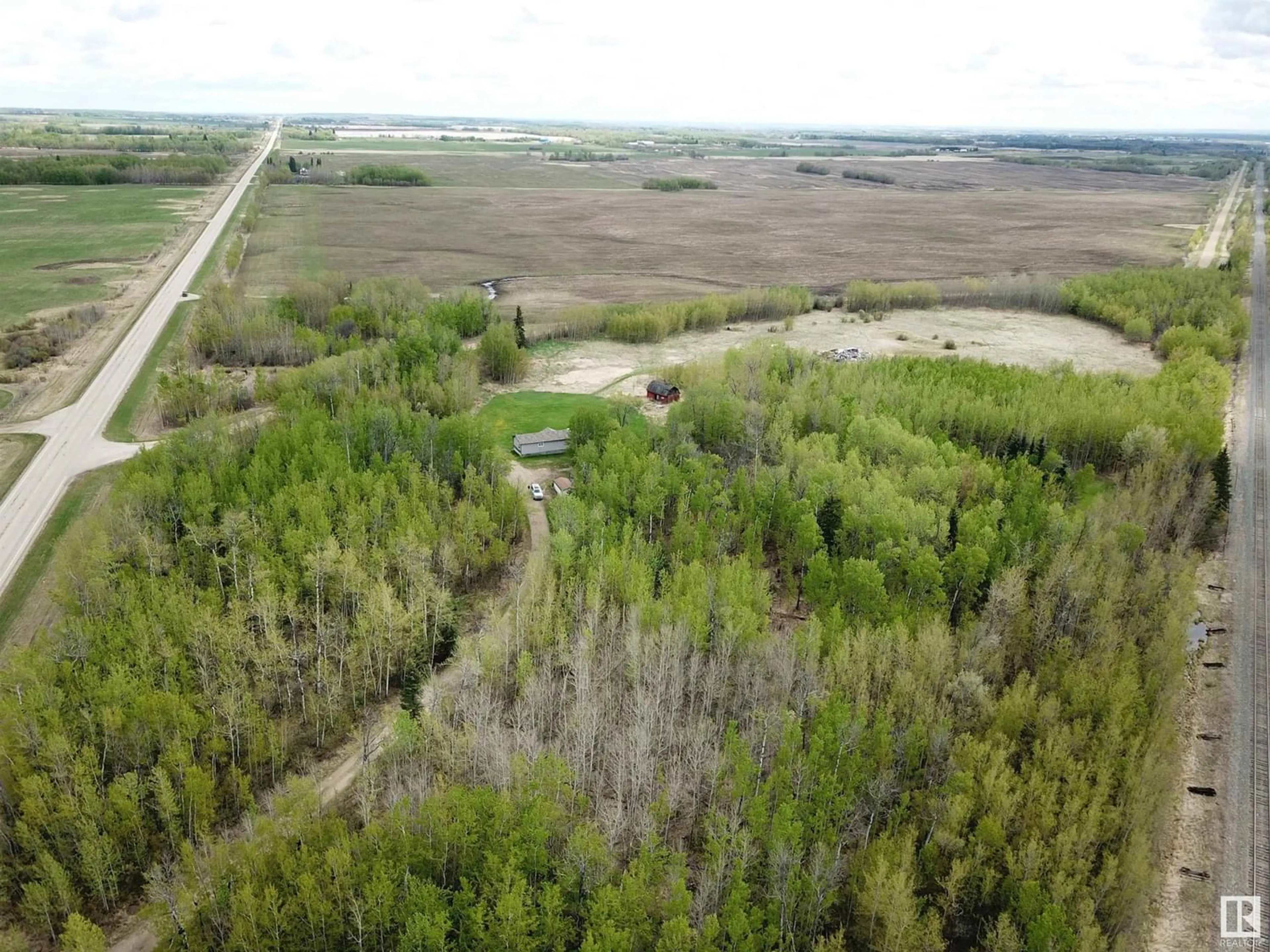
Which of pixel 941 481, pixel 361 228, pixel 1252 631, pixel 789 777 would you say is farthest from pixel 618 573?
pixel 361 228

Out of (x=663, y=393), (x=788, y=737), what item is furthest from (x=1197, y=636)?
(x=663, y=393)

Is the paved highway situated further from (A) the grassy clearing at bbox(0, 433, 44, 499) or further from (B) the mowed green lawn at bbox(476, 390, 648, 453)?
(B) the mowed green lawn at bbox(476, 390, 648, 453)

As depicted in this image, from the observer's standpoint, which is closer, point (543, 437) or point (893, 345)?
point (543, 437)

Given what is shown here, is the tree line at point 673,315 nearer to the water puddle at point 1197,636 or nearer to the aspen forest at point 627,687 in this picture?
the aspen forest at point 627,687

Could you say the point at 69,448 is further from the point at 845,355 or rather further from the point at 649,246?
the point at 649,246

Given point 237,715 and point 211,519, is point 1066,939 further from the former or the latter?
point 211,519
